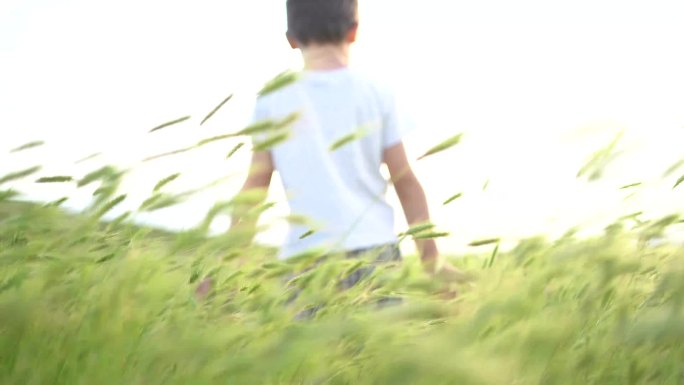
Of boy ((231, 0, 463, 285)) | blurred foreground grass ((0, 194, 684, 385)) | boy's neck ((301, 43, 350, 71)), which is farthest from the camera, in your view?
boy's neck ((301, 43, 350, 71))

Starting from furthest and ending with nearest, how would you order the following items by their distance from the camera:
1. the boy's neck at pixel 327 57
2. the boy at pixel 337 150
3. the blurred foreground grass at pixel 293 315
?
the boy's neck at pixel 327 57 < the boy at pixel 337 150 < the blurred foreground grass at pixel 293 315

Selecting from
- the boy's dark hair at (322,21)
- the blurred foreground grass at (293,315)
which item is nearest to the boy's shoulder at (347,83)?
the boy's dark hair at (322,21)

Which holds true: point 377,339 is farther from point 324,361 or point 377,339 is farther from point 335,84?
point 335,84

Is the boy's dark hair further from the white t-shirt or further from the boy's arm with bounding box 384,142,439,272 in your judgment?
the boy's arm with bounding box 384,142,439,272

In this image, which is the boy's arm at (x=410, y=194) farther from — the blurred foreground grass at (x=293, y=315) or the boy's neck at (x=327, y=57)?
the blurred foreground grass at (x=293, y=315)

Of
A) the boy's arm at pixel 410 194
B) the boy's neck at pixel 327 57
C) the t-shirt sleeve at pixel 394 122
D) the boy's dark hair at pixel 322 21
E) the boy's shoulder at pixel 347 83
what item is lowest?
the boy's arm at pixel 410 194

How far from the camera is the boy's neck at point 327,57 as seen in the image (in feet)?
7.61

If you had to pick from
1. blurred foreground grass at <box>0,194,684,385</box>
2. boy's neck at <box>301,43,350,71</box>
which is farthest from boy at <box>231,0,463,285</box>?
blurred foreground grass at <box>0,194,684,385</box>

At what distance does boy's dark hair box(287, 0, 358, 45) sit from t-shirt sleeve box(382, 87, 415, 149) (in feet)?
0.69

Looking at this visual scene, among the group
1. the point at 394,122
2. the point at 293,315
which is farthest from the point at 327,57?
the point at 293,315

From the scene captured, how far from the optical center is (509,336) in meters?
1.20

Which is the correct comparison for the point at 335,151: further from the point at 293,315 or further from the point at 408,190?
the point at 293,315

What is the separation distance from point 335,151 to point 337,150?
0.02 meters

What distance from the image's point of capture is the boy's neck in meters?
2.32
